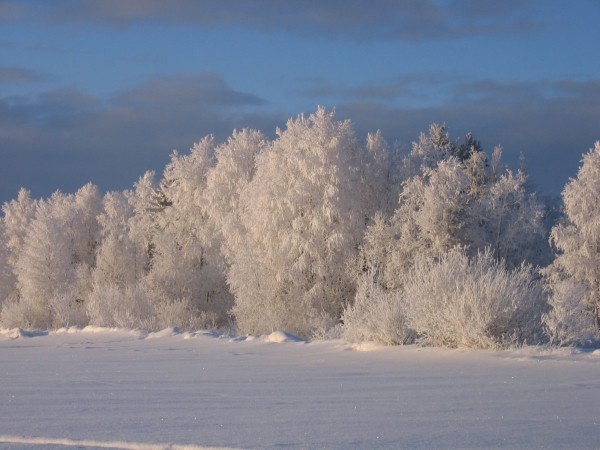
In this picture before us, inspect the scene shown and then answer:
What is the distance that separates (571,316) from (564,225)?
31.3 metres

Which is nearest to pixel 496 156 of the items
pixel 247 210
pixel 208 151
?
pixel 247 210

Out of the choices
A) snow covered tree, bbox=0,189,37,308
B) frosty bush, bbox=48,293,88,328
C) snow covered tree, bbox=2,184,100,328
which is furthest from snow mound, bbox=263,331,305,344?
snow covered tree, bbox=0,189,37,308

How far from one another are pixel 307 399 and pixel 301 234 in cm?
2985

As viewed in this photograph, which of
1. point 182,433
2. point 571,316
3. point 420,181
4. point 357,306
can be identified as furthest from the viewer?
point 420,181

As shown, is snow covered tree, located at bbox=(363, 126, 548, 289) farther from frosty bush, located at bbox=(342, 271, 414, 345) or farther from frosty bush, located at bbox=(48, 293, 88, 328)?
frosty bush, located at bbox=(342, 271, 414, 345)

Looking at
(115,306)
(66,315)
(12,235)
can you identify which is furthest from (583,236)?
(12,235)

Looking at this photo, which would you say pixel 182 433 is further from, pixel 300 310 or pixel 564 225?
pixel 564 225

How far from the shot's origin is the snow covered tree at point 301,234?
3662 centimetres

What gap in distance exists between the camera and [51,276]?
50.8 m

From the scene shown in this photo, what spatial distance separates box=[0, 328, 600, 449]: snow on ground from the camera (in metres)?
5.65

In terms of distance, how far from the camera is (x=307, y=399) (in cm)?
721

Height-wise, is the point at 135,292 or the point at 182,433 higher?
the point at 182,433

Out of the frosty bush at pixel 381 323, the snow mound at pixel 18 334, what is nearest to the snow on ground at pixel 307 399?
the frosty bush at pixel 381 323

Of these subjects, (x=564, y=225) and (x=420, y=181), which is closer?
(x=420, y=181)
